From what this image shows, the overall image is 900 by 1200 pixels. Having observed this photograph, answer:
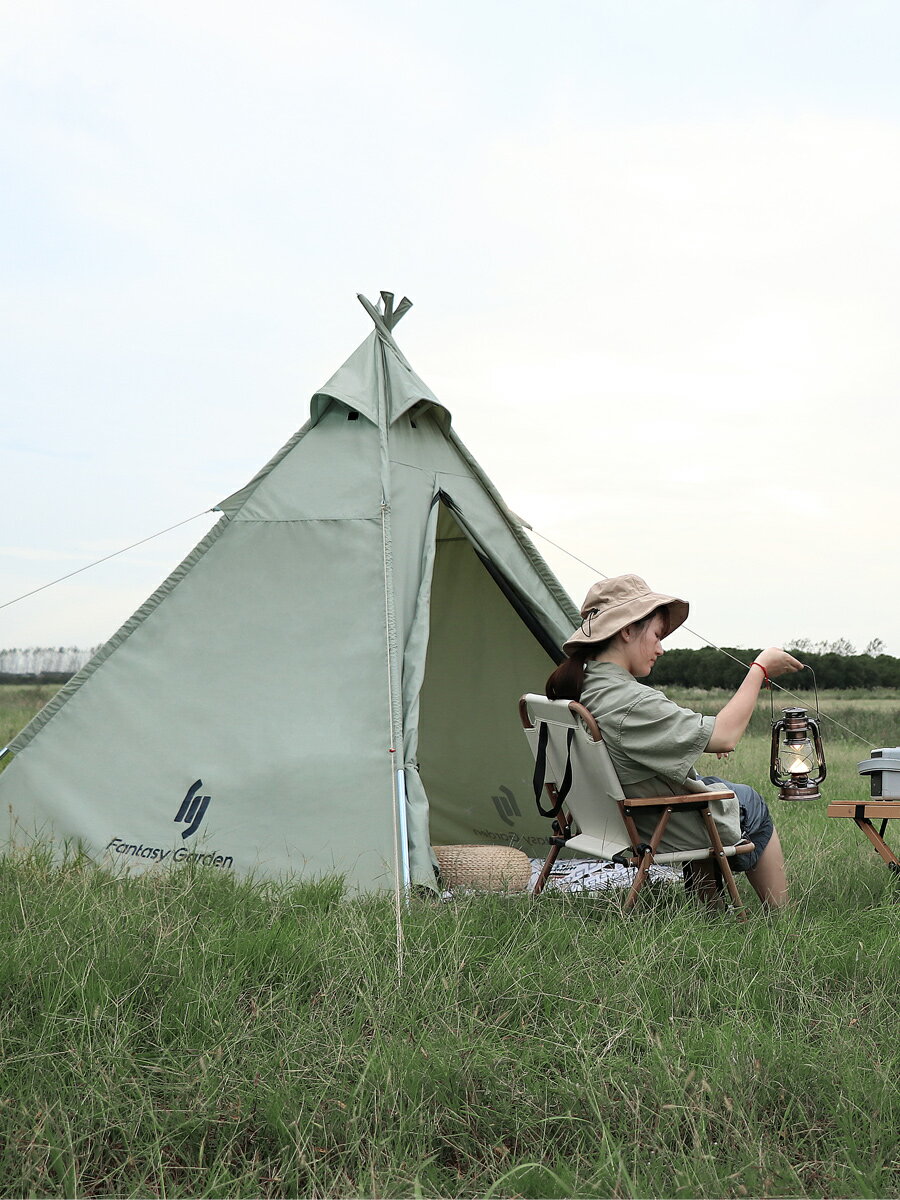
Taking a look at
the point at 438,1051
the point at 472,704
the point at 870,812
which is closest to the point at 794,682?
the point at 472,704

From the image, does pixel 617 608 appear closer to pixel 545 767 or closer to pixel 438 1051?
pixel 545 767

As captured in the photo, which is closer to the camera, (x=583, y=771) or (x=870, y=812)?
(x=583, y=771)

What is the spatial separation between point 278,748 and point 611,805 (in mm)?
1343

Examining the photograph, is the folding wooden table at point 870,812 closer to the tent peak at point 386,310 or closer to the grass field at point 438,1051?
the grass field at point 438,1051

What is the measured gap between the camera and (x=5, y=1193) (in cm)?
207

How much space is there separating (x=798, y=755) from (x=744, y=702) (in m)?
0.45

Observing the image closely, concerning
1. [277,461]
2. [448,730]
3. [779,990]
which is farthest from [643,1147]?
[448,730]

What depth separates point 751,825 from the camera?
3781 mm

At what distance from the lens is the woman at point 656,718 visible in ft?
11.6

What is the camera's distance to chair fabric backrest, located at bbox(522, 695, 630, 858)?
3607 mm

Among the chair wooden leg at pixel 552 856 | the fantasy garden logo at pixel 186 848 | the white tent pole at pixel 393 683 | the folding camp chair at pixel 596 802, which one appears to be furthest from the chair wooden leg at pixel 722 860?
the fantasy garden logo at pixel 186 848

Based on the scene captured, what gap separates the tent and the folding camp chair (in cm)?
51

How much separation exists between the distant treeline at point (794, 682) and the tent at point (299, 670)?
922 centimetres

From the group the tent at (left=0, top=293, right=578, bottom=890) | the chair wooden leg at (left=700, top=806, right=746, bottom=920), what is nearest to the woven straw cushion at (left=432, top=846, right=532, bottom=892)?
the tent at (left=0, top=293, right=578, bottom=890)
